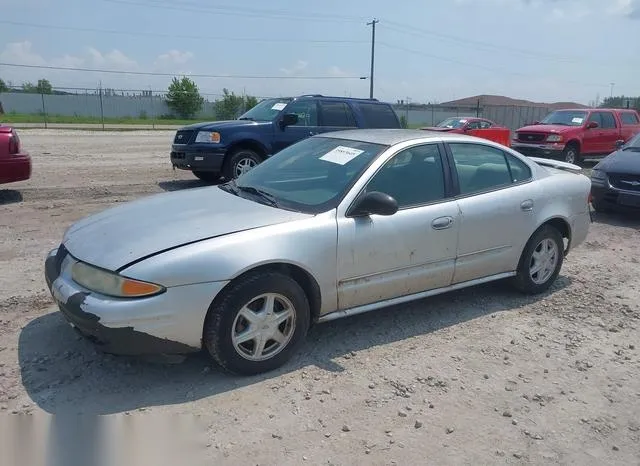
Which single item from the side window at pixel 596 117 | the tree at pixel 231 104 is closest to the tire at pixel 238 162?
the side window at pixel 596 117

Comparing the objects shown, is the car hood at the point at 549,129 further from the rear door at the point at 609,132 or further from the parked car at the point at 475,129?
the rear door at the point at 609,132

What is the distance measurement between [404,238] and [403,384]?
1.09 m

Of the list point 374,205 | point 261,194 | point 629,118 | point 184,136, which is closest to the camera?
point 374,205

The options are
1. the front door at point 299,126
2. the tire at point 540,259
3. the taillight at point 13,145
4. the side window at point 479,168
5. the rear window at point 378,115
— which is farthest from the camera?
the rear window at point 378,115

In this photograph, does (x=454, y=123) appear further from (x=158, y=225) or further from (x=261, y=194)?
(x=158, y=225)

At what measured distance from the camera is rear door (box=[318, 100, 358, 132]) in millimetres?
10836

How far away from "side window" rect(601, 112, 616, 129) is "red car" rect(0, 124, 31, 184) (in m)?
16.1

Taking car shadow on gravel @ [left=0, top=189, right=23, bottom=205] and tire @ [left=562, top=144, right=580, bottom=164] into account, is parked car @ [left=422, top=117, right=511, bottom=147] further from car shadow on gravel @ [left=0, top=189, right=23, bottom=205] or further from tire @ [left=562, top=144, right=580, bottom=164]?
car shadow on gravel @ [left=0, top=189, right=23, bottom=205]

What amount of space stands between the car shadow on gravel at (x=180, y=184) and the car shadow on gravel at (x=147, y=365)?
651 centimetres

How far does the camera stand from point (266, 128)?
34.3 feet

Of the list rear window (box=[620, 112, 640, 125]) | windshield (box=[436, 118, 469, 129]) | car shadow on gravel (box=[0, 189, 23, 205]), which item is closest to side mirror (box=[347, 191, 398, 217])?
car shadow on gravel (box=[0, 189, 23, 205])

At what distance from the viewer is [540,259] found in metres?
5.25

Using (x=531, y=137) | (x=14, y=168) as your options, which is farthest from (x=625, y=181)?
(x=14, y=168)

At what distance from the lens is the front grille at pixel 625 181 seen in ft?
28.4
